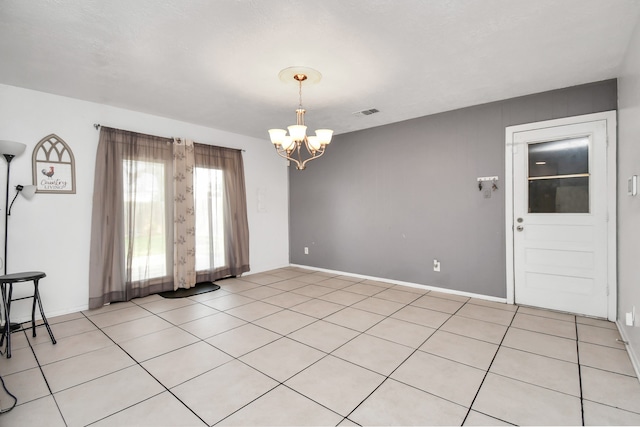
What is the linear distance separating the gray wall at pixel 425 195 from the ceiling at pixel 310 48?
0.29 metres

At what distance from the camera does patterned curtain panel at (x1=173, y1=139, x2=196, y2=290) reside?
4293 mm

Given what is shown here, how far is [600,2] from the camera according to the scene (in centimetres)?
194

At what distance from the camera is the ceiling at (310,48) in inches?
78.4

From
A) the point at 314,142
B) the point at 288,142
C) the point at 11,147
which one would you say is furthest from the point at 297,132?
the point at 11,147

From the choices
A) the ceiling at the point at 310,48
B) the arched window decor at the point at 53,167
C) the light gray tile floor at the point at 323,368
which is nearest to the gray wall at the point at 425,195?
the ceiling at the point at 310,48

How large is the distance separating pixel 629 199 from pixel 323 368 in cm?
287

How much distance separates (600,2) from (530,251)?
2.51 m

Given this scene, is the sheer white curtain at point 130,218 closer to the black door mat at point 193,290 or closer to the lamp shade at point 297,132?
the black door mat at point 193,290

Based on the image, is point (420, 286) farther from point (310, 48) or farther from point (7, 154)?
point (7, 154)

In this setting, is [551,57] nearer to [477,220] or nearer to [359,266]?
[477,220]

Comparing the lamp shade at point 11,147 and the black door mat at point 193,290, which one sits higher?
the lamp shade at point 11,147

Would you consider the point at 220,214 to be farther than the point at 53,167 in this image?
Yes

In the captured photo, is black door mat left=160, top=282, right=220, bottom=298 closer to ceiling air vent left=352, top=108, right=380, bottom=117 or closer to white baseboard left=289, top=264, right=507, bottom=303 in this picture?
white baseboard left=289, top=264, right=507, bottom=303

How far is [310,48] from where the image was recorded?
244 cm
